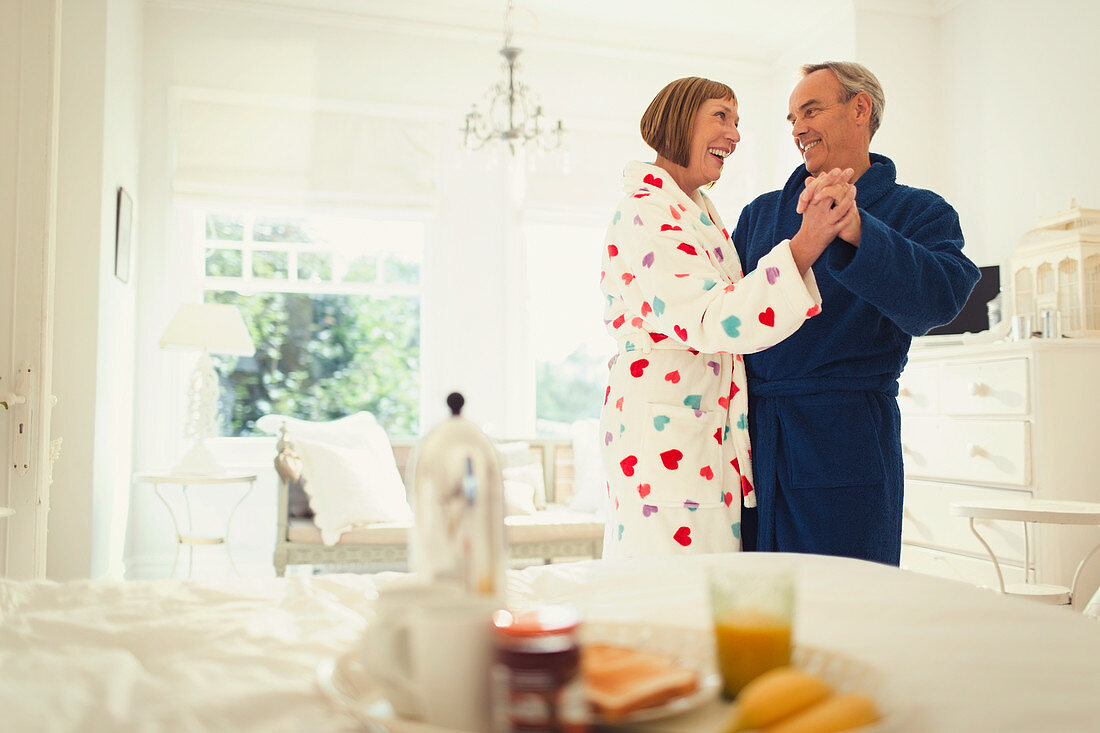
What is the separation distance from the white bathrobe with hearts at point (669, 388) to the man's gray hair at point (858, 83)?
39 cm

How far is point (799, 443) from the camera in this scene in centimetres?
155

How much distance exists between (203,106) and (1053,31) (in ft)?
14.5

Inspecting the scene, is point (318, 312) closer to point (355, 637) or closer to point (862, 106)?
point (862, 106)

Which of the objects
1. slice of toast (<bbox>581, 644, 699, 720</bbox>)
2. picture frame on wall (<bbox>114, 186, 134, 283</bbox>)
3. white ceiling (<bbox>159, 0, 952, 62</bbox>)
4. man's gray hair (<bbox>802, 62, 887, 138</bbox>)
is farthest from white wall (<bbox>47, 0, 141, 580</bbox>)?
slice of toast (<bbox>581, 644, 699, 720</bbox>)

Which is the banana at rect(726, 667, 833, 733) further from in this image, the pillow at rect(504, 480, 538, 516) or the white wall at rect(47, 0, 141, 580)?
the white wall at rect(47, 0, 141, 580)

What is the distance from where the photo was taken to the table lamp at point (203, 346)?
4.23 meters

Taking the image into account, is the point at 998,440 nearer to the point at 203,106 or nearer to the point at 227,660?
the point at 227,660

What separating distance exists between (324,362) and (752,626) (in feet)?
16.2

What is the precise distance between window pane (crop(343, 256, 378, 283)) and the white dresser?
9.97 feet

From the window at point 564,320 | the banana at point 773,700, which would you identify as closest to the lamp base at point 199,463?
the window at point 564,320

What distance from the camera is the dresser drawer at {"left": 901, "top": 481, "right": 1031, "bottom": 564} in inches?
138

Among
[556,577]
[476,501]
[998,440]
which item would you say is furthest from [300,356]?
[476,501]

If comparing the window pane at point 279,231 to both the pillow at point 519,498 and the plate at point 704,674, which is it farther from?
the plate at point 704,674

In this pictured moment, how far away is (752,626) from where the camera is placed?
23.2 inches
